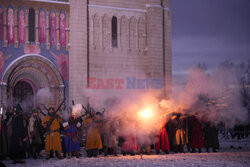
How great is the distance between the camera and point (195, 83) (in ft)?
46.1

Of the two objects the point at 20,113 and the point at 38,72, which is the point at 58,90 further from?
the point at 20,113

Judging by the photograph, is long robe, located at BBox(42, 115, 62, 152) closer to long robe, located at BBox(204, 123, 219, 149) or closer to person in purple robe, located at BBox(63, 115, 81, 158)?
person in purple robe, located at BBox(63, 115, 81, 158)

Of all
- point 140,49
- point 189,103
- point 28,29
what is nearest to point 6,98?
point 28,29

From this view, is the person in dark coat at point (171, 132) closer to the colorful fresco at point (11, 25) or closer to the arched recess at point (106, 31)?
the arched recess at point (106, 31)

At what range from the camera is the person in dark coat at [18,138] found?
11445mm

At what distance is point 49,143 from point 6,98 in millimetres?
8593

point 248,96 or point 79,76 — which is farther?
point 248,96

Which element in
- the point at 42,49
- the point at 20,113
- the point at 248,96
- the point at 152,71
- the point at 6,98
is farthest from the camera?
the point at 248,96

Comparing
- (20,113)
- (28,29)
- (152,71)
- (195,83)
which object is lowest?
(20,113)

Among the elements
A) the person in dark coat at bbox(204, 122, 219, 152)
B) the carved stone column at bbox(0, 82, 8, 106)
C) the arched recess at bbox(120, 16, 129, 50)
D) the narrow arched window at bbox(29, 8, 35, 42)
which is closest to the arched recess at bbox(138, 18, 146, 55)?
the arched recess at bbox(120, 16, 129, 50)

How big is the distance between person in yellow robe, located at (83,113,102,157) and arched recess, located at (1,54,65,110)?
8457mm

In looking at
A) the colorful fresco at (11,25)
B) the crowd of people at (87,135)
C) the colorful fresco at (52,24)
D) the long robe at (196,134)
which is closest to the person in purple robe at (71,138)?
the crowd of people at (87,135)

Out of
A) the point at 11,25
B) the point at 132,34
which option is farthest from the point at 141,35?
the point at 11,25

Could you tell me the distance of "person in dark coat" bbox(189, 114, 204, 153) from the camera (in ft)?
45.9
